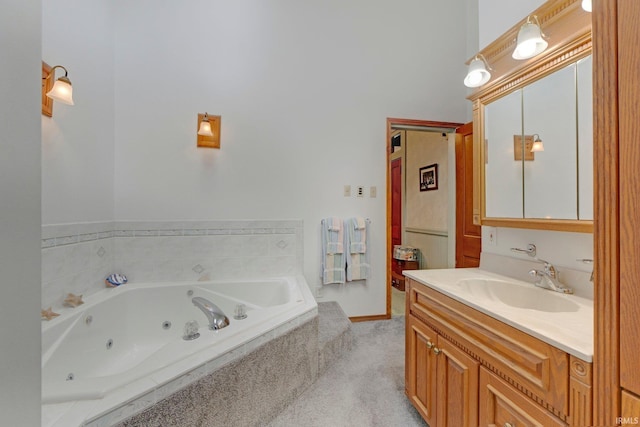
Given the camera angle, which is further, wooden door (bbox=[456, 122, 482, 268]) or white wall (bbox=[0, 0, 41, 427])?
wooden door (bbox=[456, 122, 482, 268])

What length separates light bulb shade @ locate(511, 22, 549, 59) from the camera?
3.94ft

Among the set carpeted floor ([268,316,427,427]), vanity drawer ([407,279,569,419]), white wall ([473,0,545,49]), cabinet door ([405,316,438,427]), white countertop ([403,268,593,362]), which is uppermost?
white wall ([473,0,545,49])

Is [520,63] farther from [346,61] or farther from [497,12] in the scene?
[346,61]

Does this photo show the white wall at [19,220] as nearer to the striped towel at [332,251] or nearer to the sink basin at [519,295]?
the sink basin at [519,295]

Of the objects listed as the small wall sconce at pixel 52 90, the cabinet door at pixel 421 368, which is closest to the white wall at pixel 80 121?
the small wall sconce at pixel 52 90

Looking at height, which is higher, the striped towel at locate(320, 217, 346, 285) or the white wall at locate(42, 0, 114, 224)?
the white wall at locate(42, 0, 114, 224)

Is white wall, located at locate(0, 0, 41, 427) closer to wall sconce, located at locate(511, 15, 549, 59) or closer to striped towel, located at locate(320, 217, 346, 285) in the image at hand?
wall sconce, located at locate(511, 15, 549, 59)

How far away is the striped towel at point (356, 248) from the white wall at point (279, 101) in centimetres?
12

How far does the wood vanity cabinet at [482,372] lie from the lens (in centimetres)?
72

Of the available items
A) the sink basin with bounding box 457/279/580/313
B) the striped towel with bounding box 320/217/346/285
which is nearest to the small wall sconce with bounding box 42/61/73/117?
the striped towel with bounding box 320/217/346/285

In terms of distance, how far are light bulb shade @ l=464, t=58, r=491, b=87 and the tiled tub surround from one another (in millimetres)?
1759

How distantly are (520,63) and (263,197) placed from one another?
2068 mm

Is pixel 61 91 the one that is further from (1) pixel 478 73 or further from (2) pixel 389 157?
(2) pixel 389 157

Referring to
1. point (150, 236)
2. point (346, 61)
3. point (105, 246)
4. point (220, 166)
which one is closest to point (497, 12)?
point (346, 61)
